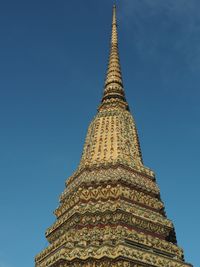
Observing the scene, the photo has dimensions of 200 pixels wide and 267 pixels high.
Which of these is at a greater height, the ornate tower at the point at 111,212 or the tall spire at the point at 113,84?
the tall spire at the point at 113,84

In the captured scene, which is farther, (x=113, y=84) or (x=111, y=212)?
(x=113, y=84)

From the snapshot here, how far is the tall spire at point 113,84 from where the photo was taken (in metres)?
37.5

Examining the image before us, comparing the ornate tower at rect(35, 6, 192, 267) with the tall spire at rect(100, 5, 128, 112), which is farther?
the tall spire at rect(100, 5, 128, 112)

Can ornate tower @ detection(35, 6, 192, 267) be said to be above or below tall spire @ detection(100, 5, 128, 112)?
below

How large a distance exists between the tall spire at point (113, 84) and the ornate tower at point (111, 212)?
95.5 inches

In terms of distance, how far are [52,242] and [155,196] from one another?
756 centimetres

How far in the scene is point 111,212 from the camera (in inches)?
1029

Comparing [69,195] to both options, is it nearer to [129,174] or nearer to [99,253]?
[129,174]

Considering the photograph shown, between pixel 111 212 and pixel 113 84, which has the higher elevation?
pixel 113 84

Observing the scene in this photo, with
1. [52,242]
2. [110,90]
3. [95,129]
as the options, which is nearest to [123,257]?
[52,242]

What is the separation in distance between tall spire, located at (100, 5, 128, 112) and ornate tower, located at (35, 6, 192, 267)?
2.43 metres

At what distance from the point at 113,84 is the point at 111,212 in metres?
15.6

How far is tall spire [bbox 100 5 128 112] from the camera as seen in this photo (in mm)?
37534

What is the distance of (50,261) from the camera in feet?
83.1
